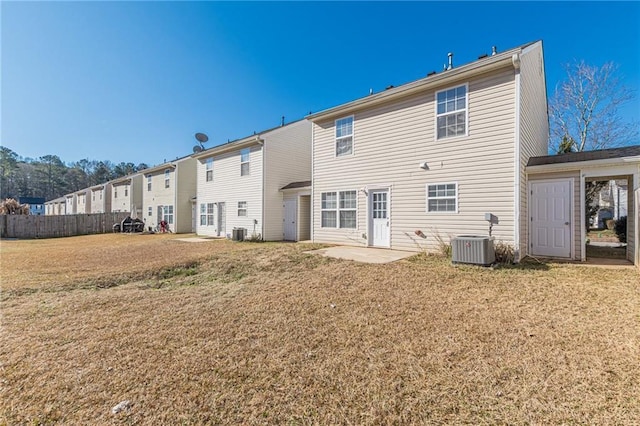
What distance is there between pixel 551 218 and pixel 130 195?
1256 inches

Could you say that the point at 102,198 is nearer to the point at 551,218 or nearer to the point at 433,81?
the point at 433,81

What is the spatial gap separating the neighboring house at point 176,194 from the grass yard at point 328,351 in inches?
622

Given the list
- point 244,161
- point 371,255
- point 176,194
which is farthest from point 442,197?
point 176,194

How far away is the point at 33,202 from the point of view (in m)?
50.2

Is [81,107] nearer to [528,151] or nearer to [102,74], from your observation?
[102,74]

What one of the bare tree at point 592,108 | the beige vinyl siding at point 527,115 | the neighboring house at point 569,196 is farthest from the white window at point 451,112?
the bare tree at point 592,108

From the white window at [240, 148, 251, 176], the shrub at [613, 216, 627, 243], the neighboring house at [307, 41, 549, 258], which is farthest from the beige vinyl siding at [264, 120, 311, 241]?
the shrub at [613, 216, 627, 243]

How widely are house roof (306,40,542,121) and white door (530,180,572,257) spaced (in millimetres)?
3811

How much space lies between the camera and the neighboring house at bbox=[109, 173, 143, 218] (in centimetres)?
2603

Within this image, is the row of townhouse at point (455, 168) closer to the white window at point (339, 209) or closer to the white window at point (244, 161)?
the white window at point (339, 209)

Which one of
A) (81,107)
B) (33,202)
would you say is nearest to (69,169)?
(33,202)

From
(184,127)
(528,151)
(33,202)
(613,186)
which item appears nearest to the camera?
(528,151)

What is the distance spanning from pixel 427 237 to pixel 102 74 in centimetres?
1419

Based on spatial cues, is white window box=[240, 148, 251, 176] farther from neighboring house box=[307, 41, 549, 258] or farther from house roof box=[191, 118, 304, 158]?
neighboring house box=[307, 41, 549, 258]
